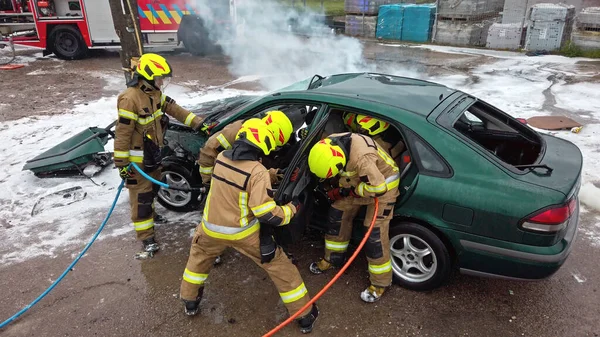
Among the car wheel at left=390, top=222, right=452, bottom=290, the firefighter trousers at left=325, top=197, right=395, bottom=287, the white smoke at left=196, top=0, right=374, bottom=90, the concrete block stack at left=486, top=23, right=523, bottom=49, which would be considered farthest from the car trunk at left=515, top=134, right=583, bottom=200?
the concrete block stack at left=486, top=23, right=523, bottom=49

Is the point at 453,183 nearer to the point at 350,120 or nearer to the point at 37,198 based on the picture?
the point at 350,120

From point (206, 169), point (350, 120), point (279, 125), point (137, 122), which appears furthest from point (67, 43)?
point (350, 120)

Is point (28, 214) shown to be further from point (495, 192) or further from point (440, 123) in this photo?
point (495, 192)

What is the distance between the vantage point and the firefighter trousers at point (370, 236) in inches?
122

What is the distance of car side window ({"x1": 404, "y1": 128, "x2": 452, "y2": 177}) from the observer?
2.94 m

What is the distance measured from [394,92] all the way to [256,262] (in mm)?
1767

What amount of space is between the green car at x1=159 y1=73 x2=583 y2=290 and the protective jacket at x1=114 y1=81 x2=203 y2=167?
3.03 feet

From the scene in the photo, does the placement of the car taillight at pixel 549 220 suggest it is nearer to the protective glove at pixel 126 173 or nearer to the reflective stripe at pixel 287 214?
the reflective stripe at pixel 287 214

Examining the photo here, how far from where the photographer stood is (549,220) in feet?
8.70

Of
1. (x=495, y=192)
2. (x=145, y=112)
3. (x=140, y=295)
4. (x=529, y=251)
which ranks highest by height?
(x=145, y=112)

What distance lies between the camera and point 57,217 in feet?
15.0

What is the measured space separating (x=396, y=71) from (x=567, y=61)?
206 inches

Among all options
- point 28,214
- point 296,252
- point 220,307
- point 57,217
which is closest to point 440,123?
point 296,252

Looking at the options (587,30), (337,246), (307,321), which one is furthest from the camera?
(587,30)
